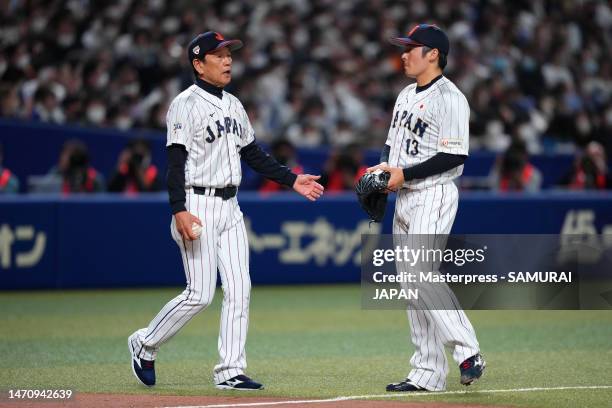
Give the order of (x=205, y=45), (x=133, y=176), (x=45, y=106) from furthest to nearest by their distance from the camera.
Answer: (x=45, y=106)
(x=133, y=176)
(x=205, y=45)

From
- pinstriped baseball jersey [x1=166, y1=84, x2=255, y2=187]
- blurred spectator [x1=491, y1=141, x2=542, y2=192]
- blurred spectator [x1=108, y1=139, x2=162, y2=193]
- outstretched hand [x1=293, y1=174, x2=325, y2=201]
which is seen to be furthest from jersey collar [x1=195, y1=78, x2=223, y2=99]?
blurred spectator [x1=491, y1=141, x2=542, y2=192]

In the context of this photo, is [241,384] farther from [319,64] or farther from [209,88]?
[319,64]

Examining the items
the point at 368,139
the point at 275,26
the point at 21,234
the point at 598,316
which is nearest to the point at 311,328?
the point at 598,316

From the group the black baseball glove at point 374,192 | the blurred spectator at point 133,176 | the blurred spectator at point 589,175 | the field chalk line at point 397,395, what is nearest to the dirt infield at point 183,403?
the field chalk line at point 397,395

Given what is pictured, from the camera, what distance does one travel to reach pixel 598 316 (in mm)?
11312

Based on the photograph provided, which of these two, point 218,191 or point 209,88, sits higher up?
point 209,88

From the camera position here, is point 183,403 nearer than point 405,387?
Yes

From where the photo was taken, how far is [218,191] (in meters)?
6.98

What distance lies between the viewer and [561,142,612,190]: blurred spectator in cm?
1559

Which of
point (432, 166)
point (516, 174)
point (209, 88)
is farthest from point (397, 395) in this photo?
point (516, 174)

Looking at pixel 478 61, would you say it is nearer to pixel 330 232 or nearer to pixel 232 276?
pixel 330 232

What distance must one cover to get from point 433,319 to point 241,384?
1.21 meters

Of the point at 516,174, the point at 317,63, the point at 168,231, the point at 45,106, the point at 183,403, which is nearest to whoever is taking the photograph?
the point at 183,403

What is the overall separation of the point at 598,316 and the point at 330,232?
3.72m
